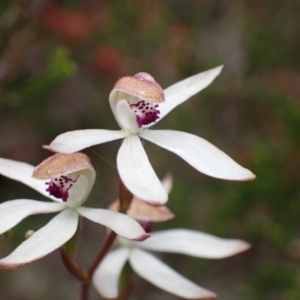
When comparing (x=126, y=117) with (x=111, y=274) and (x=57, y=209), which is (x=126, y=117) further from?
(x=111, y=274)

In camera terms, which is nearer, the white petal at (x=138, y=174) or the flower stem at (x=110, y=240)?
the white petal at (x=138, y=174)

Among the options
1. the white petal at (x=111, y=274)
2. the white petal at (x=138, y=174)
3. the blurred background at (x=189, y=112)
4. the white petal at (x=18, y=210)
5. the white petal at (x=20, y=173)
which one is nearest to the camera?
the white petal at (x=138, y=174)

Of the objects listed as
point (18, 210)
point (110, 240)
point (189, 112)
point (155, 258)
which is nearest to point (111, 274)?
point (155, 258)

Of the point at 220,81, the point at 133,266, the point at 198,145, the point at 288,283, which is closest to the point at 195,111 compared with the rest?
the point at 220,81

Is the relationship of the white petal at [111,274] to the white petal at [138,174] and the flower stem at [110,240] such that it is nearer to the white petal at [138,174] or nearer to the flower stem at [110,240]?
the flower stem at [110,240]

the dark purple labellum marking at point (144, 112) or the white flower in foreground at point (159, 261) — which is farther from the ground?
the dark purple labellum marking at point (144, 112)

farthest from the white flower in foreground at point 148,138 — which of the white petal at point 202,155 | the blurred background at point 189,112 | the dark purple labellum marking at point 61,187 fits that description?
the blurred background at point 189,112

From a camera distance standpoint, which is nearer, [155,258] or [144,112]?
[144,112]
